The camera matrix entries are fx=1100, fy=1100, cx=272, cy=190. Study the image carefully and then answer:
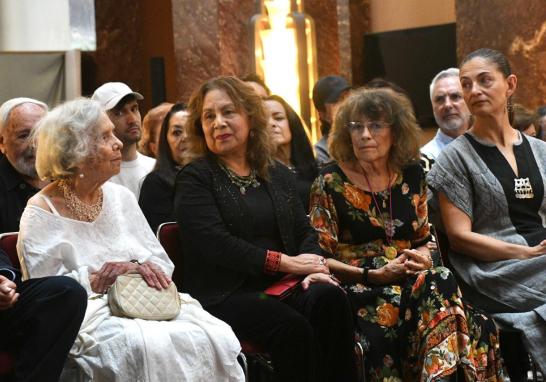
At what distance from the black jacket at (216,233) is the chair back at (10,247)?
0.72 meters

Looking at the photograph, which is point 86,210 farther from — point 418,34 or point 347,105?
point 418,34

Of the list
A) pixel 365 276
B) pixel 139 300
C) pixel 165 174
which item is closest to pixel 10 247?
pixel 139 300

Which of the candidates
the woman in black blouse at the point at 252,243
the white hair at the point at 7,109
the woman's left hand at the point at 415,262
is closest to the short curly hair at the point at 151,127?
the white hair at the point at 7,109

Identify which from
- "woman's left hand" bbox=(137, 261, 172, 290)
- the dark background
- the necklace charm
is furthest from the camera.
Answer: the dark background

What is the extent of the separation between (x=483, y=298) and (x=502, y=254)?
0.71ft

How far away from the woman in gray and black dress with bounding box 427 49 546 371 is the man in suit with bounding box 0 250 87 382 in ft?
6.32

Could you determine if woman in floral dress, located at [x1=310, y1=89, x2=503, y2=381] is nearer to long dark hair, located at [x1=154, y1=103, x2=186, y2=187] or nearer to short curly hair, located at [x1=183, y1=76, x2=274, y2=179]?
short curly hair, located at [x1=183, y1=76, x2=274, y2=179]

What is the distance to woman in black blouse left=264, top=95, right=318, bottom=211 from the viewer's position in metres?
5.88

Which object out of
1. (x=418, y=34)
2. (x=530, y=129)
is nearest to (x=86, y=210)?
(x=530, y=129)

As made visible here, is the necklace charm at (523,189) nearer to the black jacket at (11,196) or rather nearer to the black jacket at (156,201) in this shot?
the black jacket at (156,201)

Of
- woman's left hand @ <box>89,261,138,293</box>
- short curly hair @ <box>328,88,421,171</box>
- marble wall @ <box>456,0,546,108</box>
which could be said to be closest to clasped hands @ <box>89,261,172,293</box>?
woman's left hand @ <box>89,261,138,293</box>

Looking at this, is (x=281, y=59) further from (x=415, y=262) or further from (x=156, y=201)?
(x=415, y=262)

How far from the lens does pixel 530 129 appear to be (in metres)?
6.47

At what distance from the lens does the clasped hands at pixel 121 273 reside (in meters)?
4.11
